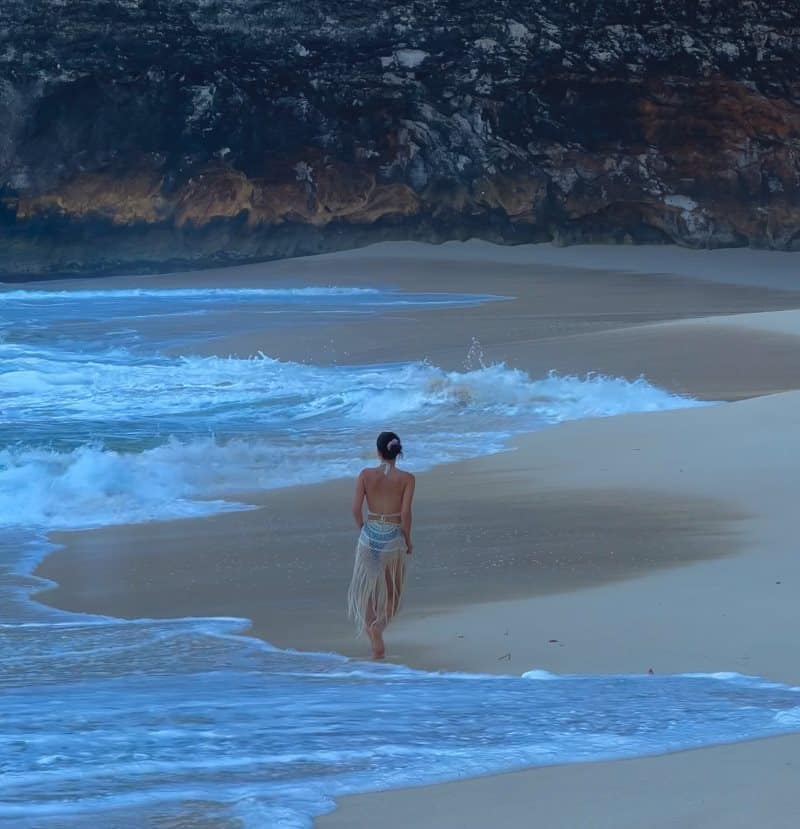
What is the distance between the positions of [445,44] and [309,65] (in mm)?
3357

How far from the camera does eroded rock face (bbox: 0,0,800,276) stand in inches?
1449

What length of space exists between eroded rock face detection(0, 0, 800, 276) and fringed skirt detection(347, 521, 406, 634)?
3153cm

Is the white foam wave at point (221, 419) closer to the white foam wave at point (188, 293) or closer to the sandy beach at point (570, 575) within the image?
the sandy beach at point (570, 575)

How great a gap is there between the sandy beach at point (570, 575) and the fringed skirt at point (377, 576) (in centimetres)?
14

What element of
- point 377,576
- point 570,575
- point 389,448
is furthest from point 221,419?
point 377,576

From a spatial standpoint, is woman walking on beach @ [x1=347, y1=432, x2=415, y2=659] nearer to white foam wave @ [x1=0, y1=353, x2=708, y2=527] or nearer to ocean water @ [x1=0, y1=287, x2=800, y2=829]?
ocean water @ [x1=0, y1=287, x2=800, y2=829]

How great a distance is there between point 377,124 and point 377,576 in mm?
33553

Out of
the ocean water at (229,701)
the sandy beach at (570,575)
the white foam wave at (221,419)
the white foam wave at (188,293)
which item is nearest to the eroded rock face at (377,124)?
the white foam wave at (188,293)

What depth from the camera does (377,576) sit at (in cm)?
534

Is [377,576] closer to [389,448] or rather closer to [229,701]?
[389,448]

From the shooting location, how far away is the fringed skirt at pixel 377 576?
17.3 feet

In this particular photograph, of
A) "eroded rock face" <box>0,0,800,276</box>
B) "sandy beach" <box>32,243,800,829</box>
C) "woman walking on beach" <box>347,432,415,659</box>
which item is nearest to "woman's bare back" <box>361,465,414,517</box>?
"woman walking on beach" <box>347,432,415,659</box>

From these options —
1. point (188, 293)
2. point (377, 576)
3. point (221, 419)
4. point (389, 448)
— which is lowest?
point (188, 293)

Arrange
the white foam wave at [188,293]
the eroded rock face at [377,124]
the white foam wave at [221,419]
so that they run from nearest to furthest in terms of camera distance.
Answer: the white foam wave at [221,419] → the white foam wave at [188,293] → the eroded rock face at [377,124]
